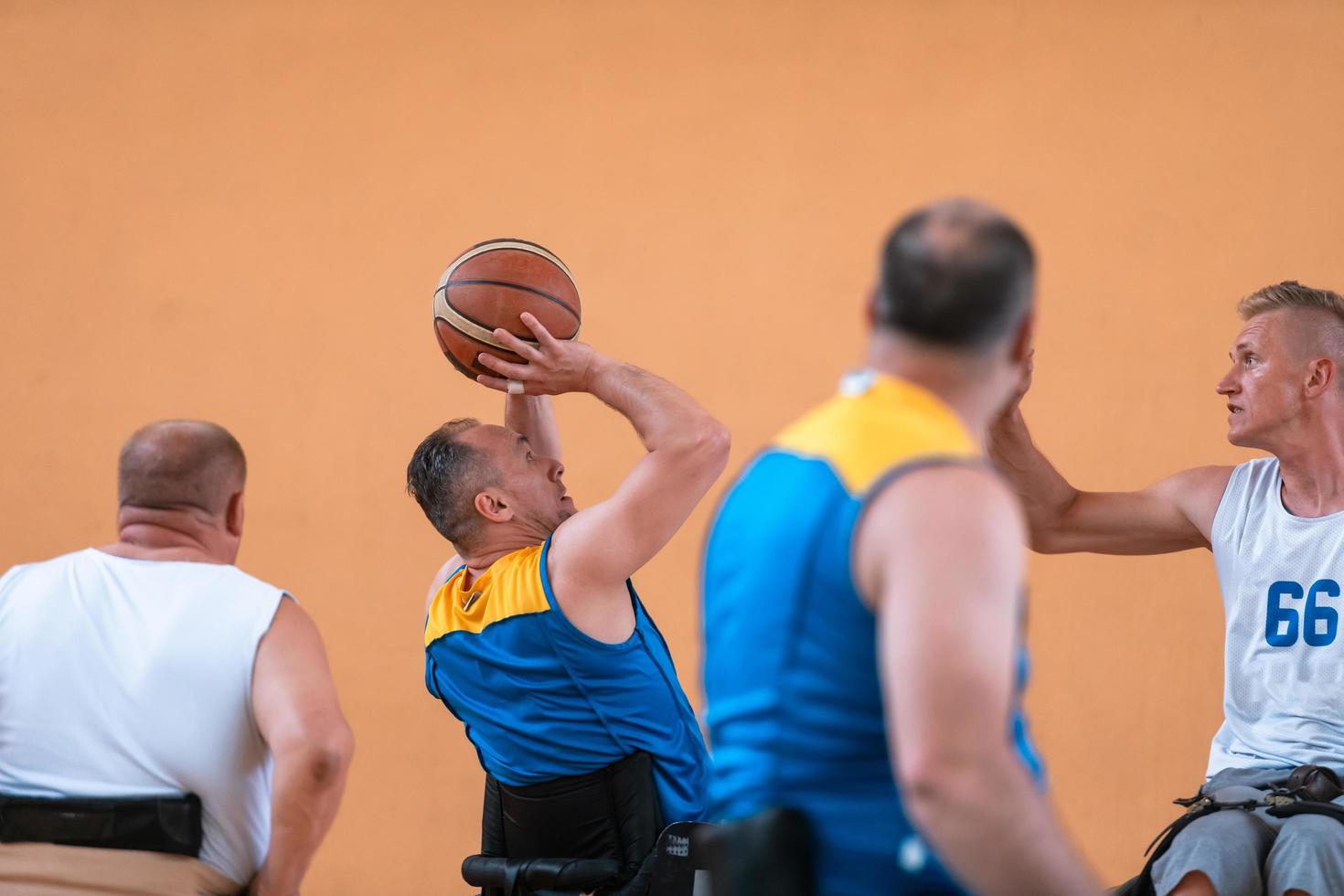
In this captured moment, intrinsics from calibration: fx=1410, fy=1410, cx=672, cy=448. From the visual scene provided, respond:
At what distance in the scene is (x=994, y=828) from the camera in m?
1.21

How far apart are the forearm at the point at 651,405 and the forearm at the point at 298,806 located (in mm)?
830

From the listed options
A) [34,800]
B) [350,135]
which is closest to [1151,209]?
[350,135]

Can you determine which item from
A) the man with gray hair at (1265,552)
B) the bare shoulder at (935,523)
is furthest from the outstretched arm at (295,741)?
Result: the man with gray hair at (1265,552)

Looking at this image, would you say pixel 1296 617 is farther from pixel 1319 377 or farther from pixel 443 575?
pixel 443 575

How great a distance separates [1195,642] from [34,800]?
3390 millimetres

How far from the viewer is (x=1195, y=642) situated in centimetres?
430

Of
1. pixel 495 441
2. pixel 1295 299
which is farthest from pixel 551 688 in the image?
pixel 1295 299

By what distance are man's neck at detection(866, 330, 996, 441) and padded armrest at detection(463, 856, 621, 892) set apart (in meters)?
1.43

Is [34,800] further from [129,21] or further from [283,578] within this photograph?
[129,21]

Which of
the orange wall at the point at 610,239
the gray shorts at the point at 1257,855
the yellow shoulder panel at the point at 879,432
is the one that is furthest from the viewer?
the orange wall at the point at 610,239

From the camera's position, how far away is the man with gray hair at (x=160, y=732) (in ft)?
6.57

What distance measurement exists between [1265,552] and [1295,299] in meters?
0.55

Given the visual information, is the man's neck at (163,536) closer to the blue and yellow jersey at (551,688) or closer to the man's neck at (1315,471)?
the blue and yellow jersey at (551,688)

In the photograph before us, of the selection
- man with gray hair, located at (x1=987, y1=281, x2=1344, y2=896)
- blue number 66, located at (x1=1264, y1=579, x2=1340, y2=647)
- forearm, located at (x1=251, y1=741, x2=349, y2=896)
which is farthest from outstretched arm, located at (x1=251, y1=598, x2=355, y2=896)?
blue number 66, located at (x1=1264, y1=579, x2=1340, y2=647)
